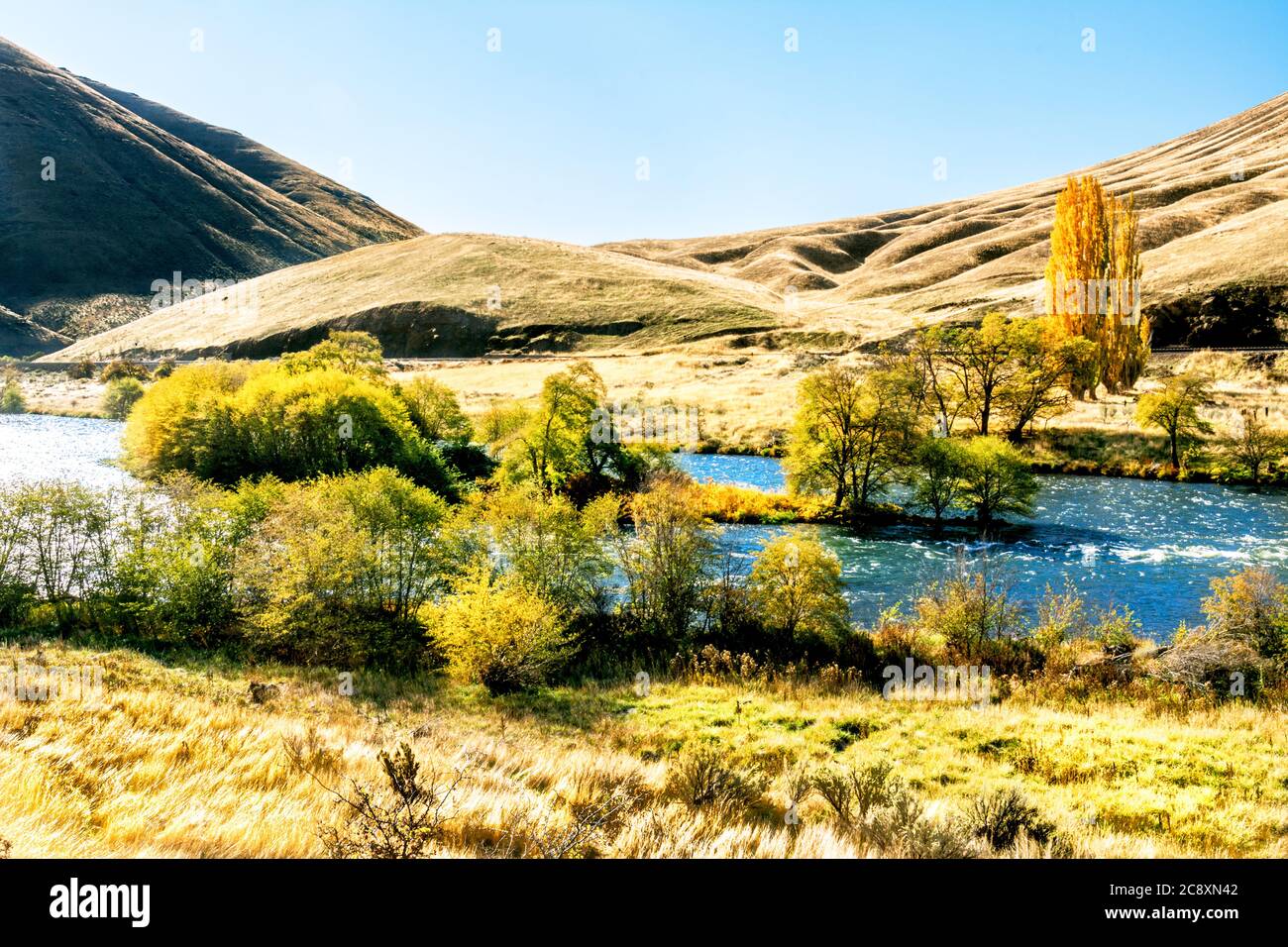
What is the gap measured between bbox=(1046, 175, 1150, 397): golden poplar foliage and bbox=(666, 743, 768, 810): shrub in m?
65.2

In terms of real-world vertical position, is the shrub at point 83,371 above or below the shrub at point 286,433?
above

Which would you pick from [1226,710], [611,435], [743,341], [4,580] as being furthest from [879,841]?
[743,341]

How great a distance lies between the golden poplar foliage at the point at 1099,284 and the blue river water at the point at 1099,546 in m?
23.6

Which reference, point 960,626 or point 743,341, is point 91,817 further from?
point 743,341

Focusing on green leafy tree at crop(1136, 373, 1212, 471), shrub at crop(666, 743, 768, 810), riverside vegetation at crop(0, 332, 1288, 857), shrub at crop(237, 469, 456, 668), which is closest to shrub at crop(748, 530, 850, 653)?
riverside vegetation at crop(0, 332, 1288, 857)

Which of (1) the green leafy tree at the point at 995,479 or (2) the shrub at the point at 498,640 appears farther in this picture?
(1) the green leafy tree at the point at 995,479

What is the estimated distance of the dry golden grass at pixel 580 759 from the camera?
7.89 m

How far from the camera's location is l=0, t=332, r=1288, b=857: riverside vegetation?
8.77 metres

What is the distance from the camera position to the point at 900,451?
4394 cm

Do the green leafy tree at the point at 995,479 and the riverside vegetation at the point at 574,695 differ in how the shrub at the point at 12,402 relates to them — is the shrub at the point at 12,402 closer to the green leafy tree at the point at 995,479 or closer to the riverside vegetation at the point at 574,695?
the riverside vegetation at the point at 574,695

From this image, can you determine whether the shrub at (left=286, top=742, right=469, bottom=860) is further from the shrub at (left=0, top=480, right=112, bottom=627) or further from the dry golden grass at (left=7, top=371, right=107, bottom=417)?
the dry golden grass at (left=7, top=371, right=107, bottom=417)

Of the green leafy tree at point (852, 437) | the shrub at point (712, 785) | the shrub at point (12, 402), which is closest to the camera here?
the shrub at point (712, 785)

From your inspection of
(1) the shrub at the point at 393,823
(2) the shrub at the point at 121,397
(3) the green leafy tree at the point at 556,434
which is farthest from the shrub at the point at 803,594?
(2) the shrub at the point at 121,397
